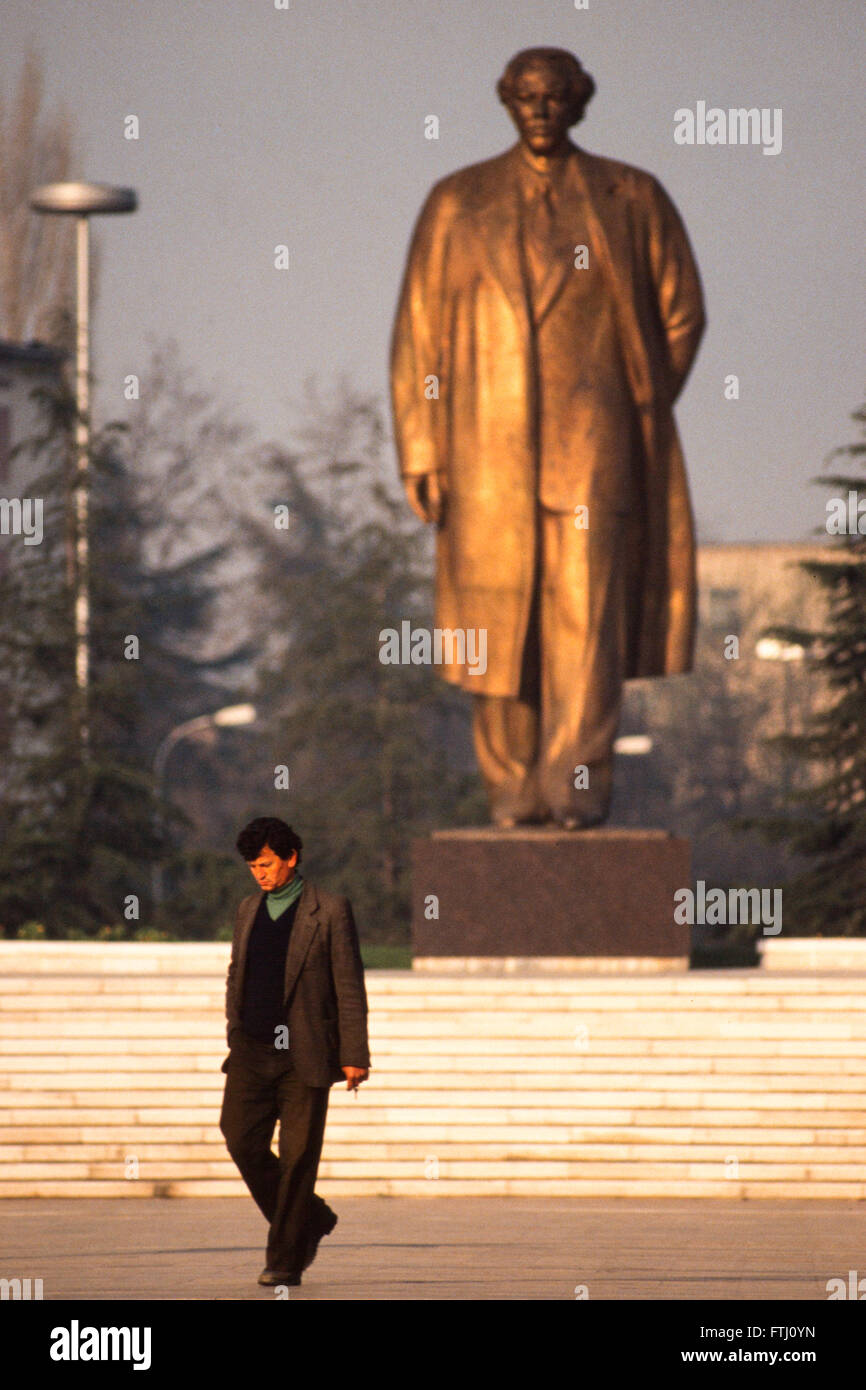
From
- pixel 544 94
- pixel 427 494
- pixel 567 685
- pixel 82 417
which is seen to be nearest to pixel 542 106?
pixel 544 94

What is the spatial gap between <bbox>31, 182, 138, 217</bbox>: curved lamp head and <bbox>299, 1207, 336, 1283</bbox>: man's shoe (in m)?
18.5

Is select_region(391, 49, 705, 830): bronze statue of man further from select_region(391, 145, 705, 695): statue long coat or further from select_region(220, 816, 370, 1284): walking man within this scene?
select_region(220, 816, 370, 1284): walking man

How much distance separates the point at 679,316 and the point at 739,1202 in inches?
197

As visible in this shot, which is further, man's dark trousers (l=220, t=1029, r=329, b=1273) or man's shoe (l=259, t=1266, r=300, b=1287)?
man's dark trousers (l=220, t=1029, r=329, b=1273)

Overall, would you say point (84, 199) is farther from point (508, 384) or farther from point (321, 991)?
point (321, 991)

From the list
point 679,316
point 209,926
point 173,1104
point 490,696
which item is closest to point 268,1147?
point 173,1104

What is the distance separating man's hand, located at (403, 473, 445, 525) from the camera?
13250 millimetres

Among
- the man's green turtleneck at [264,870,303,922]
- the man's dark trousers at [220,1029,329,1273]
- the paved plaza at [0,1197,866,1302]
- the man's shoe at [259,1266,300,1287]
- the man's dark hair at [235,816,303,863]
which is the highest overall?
the man's dark hair at [235,816,303,863]

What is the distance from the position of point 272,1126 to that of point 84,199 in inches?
729

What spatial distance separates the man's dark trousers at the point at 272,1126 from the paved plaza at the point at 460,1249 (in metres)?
0.25

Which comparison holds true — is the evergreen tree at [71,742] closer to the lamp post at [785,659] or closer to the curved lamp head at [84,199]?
the curved lamp head at [84,199]

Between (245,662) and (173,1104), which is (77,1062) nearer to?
(173,1104)
